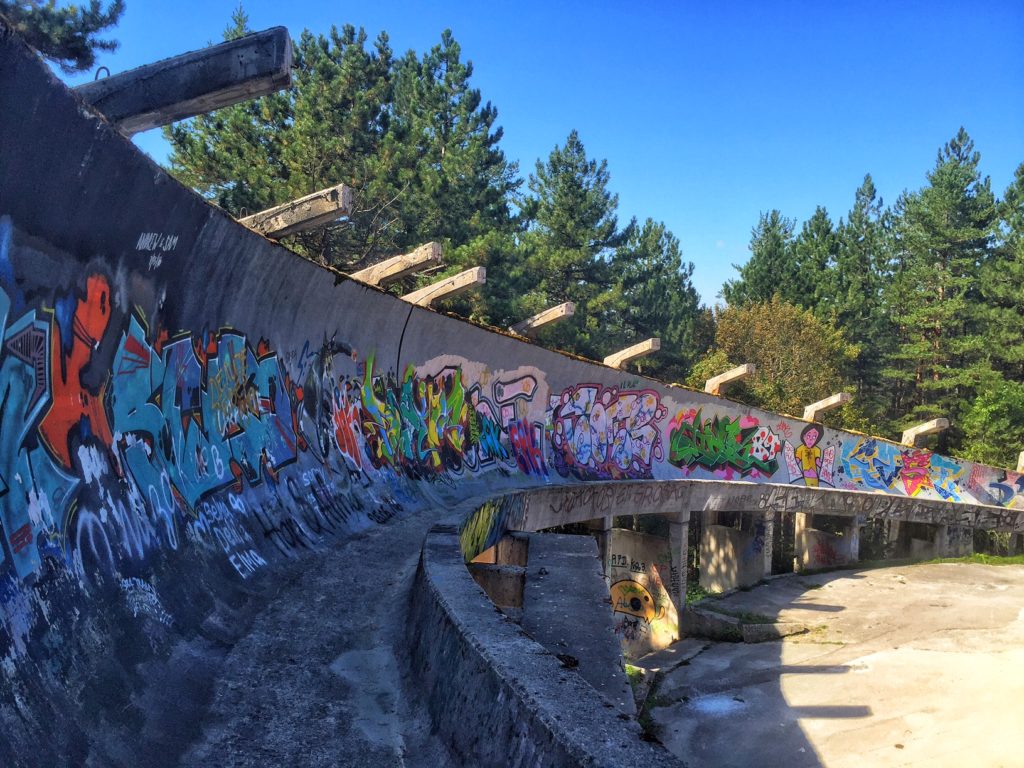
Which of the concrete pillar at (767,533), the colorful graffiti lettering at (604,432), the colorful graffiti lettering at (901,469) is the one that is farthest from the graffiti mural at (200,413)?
the colorful graffiti lettering at (901,469)

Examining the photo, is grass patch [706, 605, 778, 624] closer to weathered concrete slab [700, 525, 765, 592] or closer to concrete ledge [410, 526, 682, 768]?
weathered concrete slab [700, 525, 765, 592]

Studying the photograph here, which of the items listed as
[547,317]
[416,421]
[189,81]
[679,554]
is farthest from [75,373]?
[679,554]

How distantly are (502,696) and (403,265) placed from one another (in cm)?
841

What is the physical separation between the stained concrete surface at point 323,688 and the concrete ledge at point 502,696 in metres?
0.20

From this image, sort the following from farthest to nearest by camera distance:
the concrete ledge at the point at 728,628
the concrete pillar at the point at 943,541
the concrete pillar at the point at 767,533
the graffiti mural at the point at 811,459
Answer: the concrete pillar at the point at 943,541 < the graffiti mural at the point at 811,459 < the concrete pillar at the point at 767,533 < the concrete ledge at the point at 728,628

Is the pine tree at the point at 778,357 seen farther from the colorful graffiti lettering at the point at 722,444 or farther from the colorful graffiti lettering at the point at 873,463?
the colorful graffiti lettering at the point at 722,444

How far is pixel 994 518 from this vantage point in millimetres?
29625

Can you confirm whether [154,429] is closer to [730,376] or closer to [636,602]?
[636,602]

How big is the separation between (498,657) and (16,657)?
6.80ft

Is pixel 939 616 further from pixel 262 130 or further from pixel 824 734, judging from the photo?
pixel 262 130

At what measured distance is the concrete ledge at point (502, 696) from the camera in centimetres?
265

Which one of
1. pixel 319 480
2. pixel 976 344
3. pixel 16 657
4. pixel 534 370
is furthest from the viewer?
pixel 976 344

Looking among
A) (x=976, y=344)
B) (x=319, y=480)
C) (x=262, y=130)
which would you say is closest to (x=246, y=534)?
(x=319, y=480)

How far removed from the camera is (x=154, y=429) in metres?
5.67
